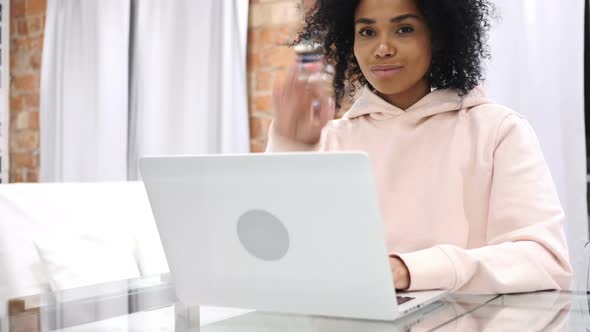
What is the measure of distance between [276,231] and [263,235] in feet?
0.07

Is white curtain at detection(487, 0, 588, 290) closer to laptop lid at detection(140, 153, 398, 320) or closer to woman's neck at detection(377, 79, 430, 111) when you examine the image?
woman's neck at detection(377, 79, 430, 111)

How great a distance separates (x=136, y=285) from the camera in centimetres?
128

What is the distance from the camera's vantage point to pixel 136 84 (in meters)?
3.41

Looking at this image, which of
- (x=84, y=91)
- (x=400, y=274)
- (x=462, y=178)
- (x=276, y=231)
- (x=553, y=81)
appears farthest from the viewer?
(x=84, y=91)

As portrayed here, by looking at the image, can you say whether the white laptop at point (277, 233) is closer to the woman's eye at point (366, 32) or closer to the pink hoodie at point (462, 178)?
the pink hoodie at point (462, 178)

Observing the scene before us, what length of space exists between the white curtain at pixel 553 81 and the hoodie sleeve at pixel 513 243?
93cm

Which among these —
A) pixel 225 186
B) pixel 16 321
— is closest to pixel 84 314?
pixel 16 321

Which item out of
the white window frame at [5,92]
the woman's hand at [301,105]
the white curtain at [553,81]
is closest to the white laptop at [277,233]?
the woman's hand at [301,105]

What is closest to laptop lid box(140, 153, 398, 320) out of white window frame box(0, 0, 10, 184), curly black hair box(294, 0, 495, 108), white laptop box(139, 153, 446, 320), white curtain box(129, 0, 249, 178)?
white laptop box(139, 153, 446, 320)

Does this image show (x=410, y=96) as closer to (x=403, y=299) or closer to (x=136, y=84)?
(x=403, y=299)

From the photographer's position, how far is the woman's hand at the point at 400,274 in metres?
1.06

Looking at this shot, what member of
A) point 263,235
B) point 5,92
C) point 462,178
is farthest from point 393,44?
point 5,92

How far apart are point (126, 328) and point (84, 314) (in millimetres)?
133

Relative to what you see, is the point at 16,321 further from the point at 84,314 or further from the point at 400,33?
the point at 400,33
